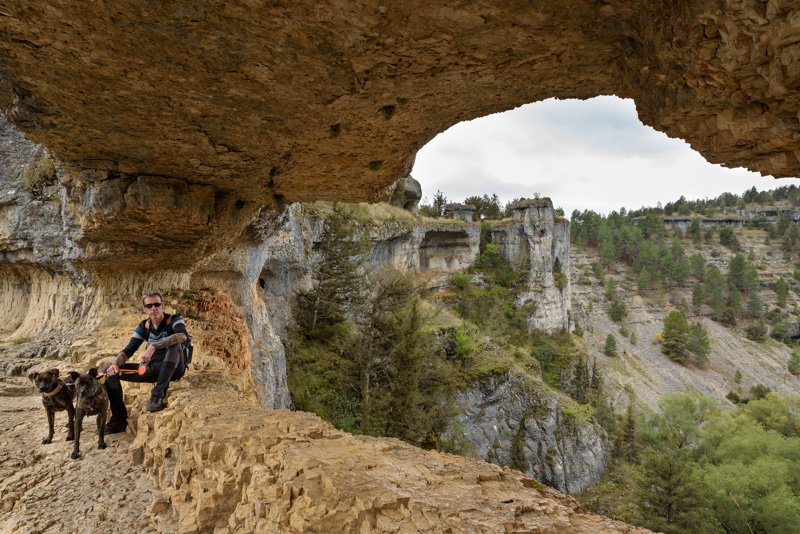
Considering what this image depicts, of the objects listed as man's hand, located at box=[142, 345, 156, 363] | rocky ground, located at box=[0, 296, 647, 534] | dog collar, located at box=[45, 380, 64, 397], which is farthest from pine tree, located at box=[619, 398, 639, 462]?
dog collar, located at box=[45, 380, 64, 397]

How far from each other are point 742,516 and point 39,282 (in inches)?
1093

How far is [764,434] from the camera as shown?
922 inches

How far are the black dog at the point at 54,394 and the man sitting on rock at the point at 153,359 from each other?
335mm

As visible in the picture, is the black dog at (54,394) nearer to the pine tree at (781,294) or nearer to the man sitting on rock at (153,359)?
the man sitting on rock at (153,359)

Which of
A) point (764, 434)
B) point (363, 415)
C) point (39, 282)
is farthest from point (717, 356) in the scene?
point (39, 282)

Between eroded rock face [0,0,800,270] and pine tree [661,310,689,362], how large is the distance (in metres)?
60.0

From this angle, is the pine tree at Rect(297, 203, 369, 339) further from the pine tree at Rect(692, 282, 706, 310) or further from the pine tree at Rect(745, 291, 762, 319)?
the pine tree at Rect(745, 291, 762, 319)

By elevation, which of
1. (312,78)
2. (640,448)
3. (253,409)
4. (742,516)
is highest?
(312,78)

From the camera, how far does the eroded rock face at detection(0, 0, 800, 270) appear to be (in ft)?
6.56

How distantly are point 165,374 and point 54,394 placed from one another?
1051mm

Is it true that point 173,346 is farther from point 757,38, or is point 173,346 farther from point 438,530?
point 757,38

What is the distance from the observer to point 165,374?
13.0ft

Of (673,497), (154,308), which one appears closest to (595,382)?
(673,497)

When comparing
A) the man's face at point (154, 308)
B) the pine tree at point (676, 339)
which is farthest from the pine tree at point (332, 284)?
the pine tree at point (676, 339)
